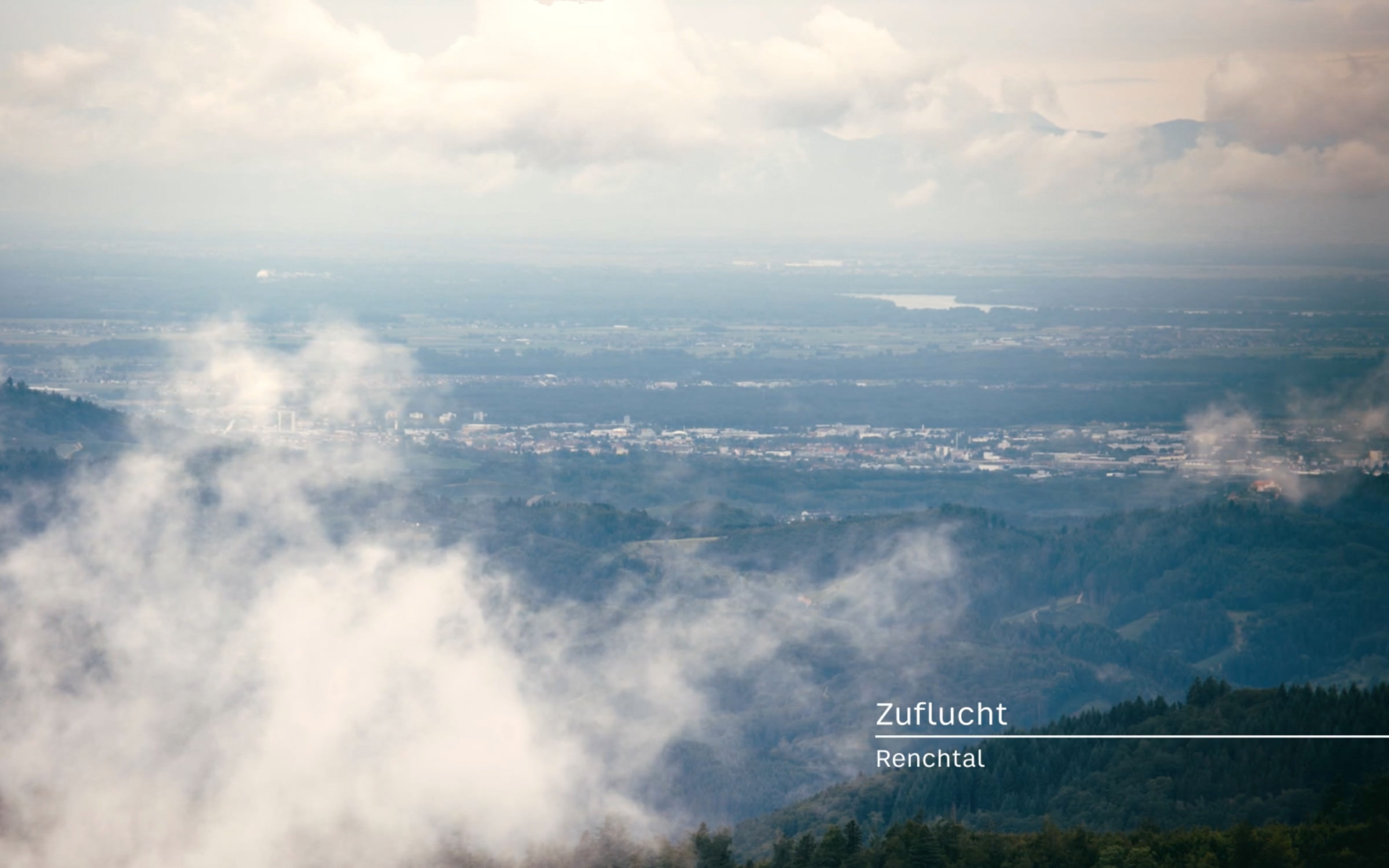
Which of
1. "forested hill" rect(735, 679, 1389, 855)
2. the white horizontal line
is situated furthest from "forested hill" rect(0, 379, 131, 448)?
the white horizontal line

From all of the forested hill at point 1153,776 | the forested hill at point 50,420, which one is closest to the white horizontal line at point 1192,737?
the forested hill at point 1153,776

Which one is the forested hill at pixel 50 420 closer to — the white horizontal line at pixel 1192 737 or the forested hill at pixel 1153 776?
the forested hill at pixel 1153 776

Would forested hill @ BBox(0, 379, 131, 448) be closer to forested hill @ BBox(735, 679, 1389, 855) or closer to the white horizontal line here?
forested hill @ BBox(735, 679, 1389, 855)

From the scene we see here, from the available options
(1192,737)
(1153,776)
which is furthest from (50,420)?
(1192,737)

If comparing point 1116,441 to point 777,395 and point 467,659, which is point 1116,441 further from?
point 467,659

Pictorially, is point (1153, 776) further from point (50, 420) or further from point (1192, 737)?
point (50, 420)
